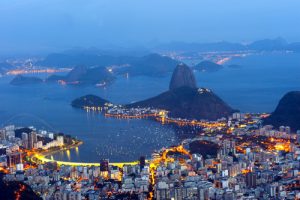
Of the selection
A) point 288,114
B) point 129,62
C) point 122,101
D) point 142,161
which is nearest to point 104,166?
point 142,161

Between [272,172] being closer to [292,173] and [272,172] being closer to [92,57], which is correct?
[292,173]

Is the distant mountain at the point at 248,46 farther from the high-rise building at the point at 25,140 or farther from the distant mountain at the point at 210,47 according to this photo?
the high-rise building at the point at 25,140

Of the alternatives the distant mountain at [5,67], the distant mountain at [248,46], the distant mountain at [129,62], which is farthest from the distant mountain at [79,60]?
the distant mountain at [248,46]

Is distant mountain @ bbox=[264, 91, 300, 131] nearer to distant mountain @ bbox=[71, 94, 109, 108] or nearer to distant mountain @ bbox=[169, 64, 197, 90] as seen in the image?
distant mountain @ bbox=[169, 64, 197, 90]

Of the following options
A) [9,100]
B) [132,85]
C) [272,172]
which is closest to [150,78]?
[132,85]

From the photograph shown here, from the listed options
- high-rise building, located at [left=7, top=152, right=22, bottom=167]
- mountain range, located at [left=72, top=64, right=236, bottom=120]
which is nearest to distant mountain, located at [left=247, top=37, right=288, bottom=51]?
Answer: mountain range, located at [left=72, top=64, right=236, bottom=120]
